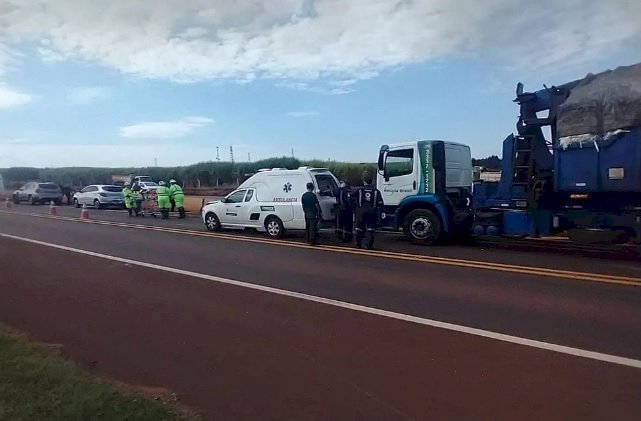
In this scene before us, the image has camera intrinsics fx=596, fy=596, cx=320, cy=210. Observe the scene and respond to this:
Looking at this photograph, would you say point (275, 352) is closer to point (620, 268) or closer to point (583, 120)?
point (620, 268)

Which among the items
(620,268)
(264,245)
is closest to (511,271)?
(620,268)

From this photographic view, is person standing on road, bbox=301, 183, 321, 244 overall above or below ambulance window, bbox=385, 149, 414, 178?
below

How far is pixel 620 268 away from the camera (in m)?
11.0

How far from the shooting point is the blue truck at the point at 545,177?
1220 centimetres

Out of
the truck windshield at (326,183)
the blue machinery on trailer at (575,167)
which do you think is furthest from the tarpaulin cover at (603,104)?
the truck windshield at (326,183)

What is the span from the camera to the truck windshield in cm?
1673

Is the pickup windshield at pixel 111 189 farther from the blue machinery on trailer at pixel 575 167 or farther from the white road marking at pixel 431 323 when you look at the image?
the blue machinery on trailer at pixel 575 167

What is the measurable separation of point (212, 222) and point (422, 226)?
739 centimetres

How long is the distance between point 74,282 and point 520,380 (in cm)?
787

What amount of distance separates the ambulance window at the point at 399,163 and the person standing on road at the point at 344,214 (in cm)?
118

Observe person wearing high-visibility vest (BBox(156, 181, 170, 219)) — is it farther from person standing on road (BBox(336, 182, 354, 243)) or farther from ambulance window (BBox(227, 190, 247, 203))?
person standing on road (BBox(336, 182, 354, 243))

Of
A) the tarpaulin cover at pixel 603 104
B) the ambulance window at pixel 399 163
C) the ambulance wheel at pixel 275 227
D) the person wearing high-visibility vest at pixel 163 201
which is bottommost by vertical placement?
the ambulance wheel at pixel 275 227

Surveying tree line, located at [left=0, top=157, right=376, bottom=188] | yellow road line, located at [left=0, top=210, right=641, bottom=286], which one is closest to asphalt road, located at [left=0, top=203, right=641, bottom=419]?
yellow road line, located at [left=0, top=210, right=641, bottom=286]

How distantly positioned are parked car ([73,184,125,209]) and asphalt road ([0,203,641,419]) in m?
22.6
